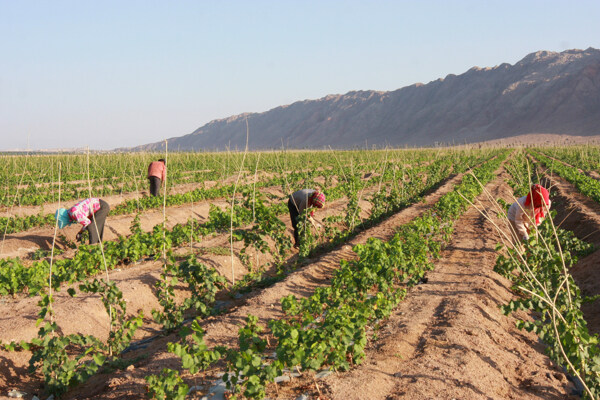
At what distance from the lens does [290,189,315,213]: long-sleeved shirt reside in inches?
352

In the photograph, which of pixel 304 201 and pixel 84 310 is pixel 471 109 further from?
pixel 84 310

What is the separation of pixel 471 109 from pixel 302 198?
3745 inches

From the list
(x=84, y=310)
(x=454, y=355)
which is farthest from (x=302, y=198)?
(x=454, y=355)

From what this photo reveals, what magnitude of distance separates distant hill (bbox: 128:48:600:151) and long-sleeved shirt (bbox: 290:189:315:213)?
5723 cm

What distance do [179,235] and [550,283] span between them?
21.7 ft

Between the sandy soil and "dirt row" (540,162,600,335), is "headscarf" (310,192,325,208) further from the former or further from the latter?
"dirt row" (540,162,600,335)

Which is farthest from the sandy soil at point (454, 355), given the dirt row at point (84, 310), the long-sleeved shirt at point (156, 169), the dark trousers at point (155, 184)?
the dark trousers at point (155, 184)

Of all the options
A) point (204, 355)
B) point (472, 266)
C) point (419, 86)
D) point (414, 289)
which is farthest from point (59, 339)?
point (419, 86)

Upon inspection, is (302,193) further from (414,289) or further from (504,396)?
(504,396)

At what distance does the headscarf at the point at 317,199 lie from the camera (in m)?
8.62

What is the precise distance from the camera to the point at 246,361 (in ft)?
11.7

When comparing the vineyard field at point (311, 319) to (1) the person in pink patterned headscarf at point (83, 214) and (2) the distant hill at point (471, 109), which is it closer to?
(1) the person in pink patterned headscarf at point (83, 214)

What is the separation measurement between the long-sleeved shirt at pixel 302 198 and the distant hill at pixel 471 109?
57231mm

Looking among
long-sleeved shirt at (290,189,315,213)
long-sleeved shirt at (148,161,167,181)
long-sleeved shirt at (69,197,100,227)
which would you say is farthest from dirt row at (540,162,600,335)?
long-sleeved shirt at (148,161,167,181)
